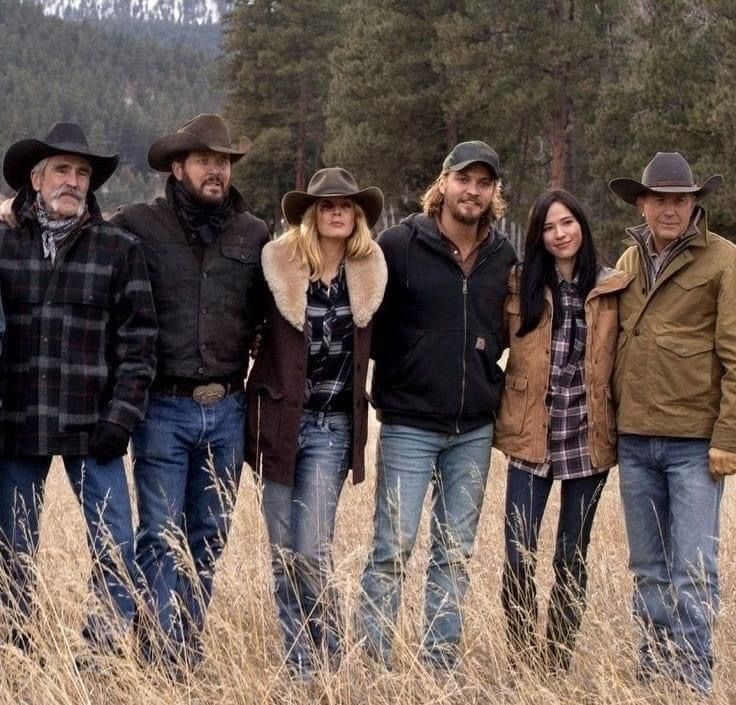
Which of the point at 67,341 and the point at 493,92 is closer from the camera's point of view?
the point at 67,341

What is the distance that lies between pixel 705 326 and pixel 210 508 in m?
2.23

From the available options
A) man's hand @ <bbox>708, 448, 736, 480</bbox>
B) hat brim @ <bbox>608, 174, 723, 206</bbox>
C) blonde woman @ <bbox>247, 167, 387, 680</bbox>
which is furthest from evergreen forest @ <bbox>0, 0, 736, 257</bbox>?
blonde woman @ <bbox>247, 167, 387, 680</bbox>

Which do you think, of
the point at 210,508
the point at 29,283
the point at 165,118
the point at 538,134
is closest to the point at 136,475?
the point at 210,508

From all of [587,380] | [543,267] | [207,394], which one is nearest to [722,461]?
[587,380]

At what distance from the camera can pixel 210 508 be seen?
429cm

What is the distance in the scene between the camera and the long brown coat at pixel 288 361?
4.18 meters

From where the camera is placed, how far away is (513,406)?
4418 millimetres

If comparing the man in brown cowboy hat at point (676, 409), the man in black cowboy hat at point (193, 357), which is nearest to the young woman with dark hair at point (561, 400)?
the man in brown cowboy hat at point (676, 409)

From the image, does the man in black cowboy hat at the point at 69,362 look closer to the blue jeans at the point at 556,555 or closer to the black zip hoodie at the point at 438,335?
the black zip hoodie at the point at 438,335

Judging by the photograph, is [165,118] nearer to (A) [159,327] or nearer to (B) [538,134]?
(B) [538,134]

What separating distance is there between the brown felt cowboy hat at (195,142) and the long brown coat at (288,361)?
49cm

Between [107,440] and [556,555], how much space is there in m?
1.99

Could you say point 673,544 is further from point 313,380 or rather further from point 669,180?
point 313,380

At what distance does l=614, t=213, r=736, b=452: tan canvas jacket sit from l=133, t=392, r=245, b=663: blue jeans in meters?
1.73
